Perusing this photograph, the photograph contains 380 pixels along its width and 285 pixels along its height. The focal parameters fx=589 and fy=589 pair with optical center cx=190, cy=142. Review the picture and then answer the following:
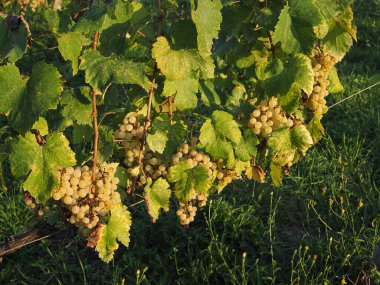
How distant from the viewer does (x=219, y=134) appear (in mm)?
1973

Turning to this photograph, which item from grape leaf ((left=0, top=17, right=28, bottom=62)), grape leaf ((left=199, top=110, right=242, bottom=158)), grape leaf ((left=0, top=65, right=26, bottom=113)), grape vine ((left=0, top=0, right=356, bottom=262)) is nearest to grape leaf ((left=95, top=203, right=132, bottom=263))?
grape vine ((left=0, top=0, right=356, bottom=262))

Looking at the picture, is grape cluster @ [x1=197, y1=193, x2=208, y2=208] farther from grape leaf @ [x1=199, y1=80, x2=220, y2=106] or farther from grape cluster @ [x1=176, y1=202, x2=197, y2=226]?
grape leaf @ [x1=199, y1=80, x2=220, y2=106]

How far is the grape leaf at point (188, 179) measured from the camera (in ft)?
6.37

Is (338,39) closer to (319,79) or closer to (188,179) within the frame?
Result: (319,79)

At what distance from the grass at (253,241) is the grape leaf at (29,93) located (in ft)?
3.69

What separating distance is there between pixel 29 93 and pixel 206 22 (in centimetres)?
55

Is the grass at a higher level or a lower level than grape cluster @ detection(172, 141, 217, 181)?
lower

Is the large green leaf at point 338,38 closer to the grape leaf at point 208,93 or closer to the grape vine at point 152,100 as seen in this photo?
the grape vine at point 152,100

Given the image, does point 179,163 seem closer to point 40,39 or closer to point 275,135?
point 275,135

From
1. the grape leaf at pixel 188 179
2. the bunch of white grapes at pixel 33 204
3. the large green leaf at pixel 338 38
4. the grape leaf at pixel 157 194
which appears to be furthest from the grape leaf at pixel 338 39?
the bunch of white grapes at pixel 33 204

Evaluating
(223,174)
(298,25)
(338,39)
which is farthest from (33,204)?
(338,39)

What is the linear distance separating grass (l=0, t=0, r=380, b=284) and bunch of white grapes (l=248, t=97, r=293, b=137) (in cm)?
74

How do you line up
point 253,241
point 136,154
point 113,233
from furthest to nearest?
point 253,241, point 136,154, point 113,233

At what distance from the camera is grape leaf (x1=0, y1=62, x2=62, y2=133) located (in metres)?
1.63
